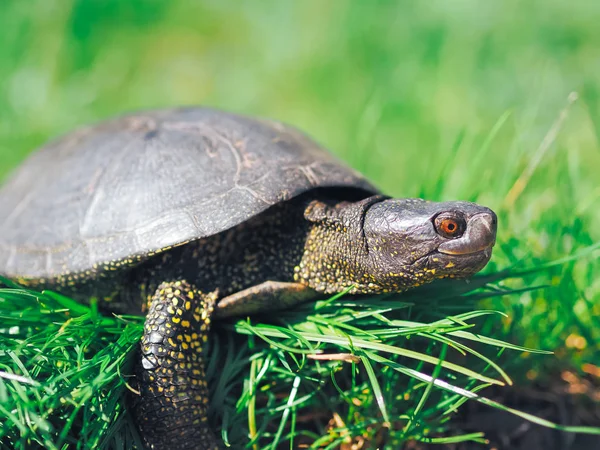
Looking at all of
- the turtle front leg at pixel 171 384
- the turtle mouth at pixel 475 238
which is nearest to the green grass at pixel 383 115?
the turtle front leg at pixel 171 384

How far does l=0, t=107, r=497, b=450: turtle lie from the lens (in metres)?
2.45

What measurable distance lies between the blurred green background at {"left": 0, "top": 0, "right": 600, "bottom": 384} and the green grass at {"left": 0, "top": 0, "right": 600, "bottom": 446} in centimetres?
2

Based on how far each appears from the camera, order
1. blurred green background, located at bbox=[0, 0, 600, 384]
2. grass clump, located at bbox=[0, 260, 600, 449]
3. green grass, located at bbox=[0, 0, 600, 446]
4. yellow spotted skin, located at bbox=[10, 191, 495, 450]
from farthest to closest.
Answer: blurred green background, located at bbox=[0, 0, 600, 384], green grass, located at bbox=[0, 0, 600, 446], yellow spotted skin, located at bbox=[10, 191, 495, 450], grass clump, located at bbox=[0, 260, 600, 449]

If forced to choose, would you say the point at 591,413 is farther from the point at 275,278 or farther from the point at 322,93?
the point at 322,93

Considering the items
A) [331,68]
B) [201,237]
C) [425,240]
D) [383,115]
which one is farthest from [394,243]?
[331,68]

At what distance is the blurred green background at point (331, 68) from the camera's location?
5.80 meters

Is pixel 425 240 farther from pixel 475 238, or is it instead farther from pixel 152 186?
pixel 152 186

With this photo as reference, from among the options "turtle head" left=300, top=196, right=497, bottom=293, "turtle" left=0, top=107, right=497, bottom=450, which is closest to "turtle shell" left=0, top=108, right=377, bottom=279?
"turtle" left=0, top=107, right=497, bottom=450

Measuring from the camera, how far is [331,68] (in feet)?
23.0

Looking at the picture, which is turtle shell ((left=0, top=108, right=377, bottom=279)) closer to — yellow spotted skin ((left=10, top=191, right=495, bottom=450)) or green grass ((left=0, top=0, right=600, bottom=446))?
yellow spotted skin ((left=10, top=191, right=495, bottom=450))

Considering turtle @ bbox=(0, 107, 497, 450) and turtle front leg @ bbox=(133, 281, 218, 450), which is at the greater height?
turtle @ bbox=(0, 107, 497, 450)

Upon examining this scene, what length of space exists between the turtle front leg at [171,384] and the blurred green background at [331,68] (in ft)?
7.27

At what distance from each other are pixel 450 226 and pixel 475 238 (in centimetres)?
11

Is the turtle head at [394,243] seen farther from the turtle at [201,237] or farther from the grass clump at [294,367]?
the grass clump at [294,367]
